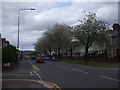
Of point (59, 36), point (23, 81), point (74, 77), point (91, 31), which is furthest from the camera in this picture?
point (59, 36)

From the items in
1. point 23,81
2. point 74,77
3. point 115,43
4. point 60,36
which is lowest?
point 74,77

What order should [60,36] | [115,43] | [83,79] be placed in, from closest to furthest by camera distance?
[83,79] < [115,43] < [60,36]

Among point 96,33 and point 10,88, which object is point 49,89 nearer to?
point 10,88

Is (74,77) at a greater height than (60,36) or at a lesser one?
lesser

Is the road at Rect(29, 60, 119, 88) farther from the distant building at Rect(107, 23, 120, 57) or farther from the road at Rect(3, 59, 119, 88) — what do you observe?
the distant building at Rect(107, 23, 120, 57)

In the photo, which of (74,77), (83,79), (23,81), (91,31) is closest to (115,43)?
(91,31)

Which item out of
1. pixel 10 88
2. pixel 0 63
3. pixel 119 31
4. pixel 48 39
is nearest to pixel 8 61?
pixel 0 63

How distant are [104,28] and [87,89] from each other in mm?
45681

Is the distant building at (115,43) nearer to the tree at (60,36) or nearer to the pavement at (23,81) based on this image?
the tree at (60,36)

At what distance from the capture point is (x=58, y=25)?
94.8m

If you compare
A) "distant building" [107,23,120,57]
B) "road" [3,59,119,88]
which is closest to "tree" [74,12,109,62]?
"distant building" [107,23,120,57]

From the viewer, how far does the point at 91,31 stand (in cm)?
5753

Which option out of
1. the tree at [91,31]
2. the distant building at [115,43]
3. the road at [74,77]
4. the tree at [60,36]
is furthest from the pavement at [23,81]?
the tree at [60,36]

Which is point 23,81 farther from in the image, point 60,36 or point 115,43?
point 60,36
